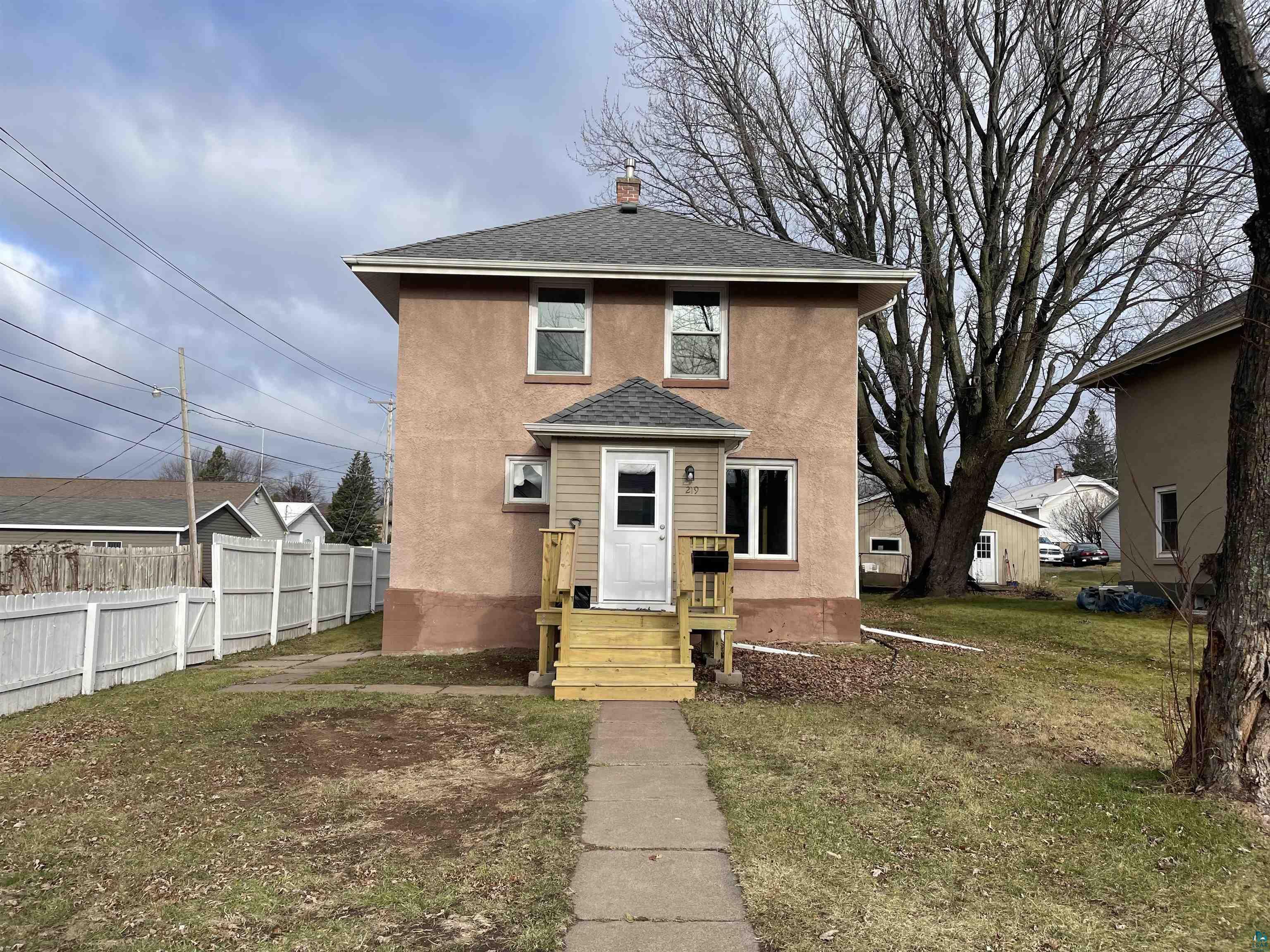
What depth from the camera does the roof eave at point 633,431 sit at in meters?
11.2

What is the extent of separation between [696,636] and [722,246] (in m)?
5.96

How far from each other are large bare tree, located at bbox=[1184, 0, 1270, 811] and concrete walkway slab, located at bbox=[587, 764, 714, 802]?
2.99 meters

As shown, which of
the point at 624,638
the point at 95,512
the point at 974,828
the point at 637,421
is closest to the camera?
the point at 974,828

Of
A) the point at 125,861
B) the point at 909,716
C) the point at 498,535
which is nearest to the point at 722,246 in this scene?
the point at 498,535

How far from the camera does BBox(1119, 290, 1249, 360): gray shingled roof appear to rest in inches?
597

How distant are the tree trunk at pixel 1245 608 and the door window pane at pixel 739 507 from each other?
744cm

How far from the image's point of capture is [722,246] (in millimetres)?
13570

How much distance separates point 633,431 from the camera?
37.0 ft

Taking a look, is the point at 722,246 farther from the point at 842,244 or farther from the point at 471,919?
the point at 471,919

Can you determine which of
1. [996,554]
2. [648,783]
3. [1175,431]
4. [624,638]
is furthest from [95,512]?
[996,554]

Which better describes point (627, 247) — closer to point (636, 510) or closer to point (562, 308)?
point (562, 308)

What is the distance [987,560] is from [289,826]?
A: 38.2 metres

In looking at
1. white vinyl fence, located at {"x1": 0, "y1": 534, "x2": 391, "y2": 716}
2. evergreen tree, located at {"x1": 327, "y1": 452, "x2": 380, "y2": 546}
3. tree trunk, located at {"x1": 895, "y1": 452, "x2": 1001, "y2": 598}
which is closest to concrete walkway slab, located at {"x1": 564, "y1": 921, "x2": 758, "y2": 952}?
white vinyl fence, located at {"x1": 0, "y1": 534, "x2": 391, "y2": 716}

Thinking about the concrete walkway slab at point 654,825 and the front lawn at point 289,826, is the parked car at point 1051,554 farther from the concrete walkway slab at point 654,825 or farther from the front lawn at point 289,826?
the concrete walkway slab at point 654,825
